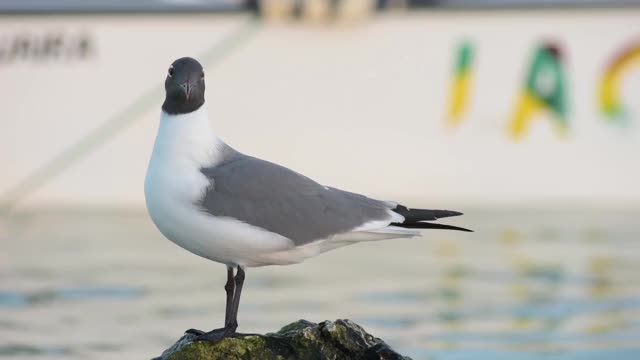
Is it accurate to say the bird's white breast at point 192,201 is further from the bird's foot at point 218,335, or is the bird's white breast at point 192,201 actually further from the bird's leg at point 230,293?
the bird's foot at point 218,335

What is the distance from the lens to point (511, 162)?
82.7 ft

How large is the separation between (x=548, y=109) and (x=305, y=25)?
4.49 metres

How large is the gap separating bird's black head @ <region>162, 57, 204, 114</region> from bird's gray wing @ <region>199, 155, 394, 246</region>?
25cm

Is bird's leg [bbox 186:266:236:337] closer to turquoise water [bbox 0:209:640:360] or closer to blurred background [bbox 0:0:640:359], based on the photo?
turquoise water [bbox 0:209:640:360]

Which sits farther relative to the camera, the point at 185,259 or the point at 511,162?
the point at 511,162

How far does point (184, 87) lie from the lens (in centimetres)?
548

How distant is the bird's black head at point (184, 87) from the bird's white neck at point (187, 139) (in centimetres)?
3

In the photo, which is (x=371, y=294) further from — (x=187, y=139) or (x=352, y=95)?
(x=352, y=95)

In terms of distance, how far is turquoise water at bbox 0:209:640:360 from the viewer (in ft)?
28.9

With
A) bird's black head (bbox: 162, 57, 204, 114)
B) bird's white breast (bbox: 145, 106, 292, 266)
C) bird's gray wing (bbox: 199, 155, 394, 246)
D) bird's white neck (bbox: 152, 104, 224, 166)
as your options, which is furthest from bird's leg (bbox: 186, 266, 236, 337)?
bird's black head (bbox: 162, 57, 204, 114)

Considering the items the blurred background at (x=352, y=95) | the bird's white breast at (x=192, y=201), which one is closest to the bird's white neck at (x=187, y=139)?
the bird's white breast at (x=192, y=201)

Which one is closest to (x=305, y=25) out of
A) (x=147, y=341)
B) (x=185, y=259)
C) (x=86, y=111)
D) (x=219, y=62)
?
(x=219, y=62)

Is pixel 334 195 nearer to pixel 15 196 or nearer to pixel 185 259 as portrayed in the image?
pixel 185 259

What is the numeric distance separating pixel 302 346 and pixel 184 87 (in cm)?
105
